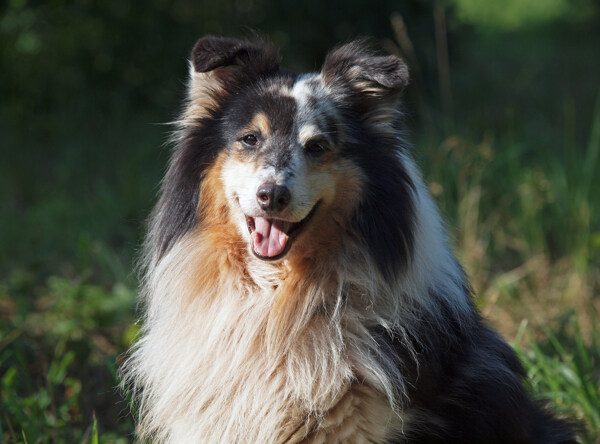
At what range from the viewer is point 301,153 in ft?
9.96

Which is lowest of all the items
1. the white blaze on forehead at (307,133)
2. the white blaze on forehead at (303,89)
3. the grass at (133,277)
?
the grass at (133,277)

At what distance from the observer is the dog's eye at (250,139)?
10.1 ft

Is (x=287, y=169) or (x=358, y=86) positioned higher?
(x=358, y=86)

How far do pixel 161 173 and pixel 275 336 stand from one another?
5.14 metres

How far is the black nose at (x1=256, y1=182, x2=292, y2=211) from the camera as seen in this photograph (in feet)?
9.37

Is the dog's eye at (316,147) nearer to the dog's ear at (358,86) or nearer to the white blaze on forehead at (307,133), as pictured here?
the white blaze on forehead at (307,133)

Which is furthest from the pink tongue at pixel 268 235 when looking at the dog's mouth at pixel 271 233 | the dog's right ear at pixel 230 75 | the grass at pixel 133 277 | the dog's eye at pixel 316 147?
the grass at pixel 133 277

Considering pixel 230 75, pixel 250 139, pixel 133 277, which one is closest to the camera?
pixel 250 139

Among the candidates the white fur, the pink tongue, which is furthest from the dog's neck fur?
the pink tongue

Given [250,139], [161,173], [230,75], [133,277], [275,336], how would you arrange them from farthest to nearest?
[161,173] < [133,277] < [230,75] < [250,139] < [275,336]

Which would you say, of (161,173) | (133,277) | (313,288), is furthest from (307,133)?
(161,173)

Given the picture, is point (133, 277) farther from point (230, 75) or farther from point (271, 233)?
point (271, 233)

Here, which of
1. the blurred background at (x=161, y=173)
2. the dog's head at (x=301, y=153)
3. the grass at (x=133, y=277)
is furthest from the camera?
the blurred background at (x=161, y=173)

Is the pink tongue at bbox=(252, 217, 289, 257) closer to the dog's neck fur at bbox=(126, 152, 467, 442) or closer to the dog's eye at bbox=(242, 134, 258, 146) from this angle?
the dog's neck fur at bbox=(126, 152, 467, 442)
